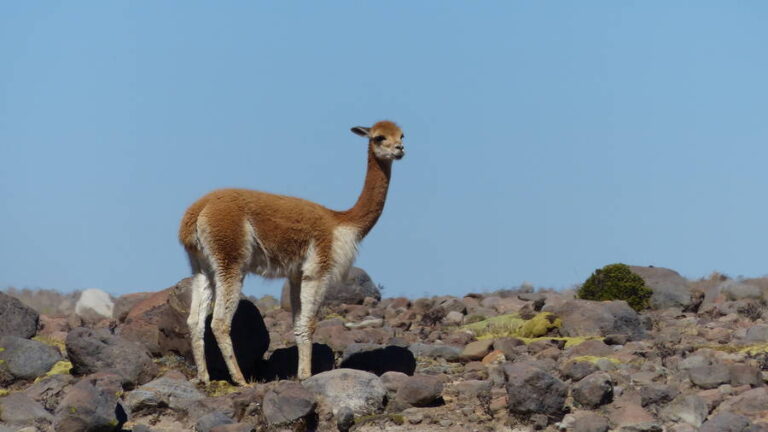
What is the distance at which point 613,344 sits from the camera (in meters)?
20.5

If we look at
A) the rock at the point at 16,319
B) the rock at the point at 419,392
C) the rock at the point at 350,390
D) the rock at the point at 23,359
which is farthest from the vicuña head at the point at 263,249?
the rock at the point at 16,319

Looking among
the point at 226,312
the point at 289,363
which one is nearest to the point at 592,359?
the point at 289,363

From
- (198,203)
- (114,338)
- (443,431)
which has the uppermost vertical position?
(198,203)

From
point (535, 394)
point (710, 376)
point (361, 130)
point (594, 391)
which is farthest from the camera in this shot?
→ point (361, 130)

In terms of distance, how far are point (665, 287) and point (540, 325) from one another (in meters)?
6.45

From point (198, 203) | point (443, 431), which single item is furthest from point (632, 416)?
point (198, 203)

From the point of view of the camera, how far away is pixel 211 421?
15023 millimetres

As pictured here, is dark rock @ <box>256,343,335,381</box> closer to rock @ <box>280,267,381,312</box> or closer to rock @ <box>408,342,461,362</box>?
rock @ <box>408,342,461,362</box>

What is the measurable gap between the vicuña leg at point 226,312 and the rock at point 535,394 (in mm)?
4687

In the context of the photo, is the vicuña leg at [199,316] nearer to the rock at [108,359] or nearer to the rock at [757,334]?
the rock at [108,359]

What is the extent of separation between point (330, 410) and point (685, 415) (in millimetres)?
4640

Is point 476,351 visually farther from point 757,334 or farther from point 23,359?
point 23,359

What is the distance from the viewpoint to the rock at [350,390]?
1521 centimetres

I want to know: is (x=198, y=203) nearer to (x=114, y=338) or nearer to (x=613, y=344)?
(x=114, y=338)
